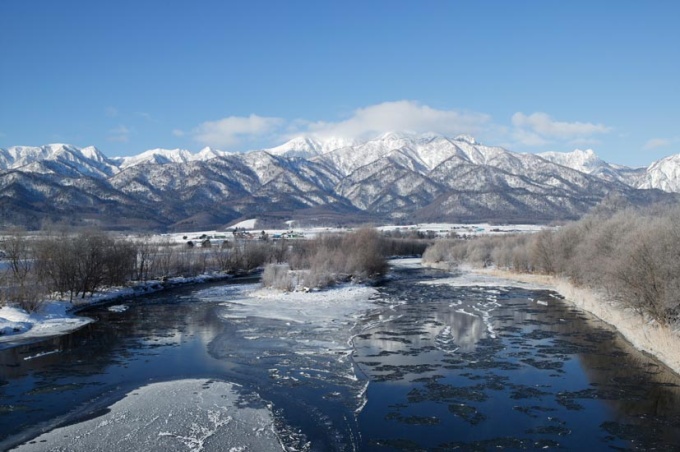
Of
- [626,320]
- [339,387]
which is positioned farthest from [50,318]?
[626,320]

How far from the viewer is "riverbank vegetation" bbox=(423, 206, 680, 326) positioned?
1083 inches

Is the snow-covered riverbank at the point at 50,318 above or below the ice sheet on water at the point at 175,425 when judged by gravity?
below

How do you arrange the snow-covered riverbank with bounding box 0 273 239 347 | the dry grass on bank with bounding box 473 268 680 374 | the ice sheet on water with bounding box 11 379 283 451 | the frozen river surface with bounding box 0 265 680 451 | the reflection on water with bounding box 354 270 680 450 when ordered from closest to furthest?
the ice sheet on water with bounding box 11 379 283 451 → the frozen river surface with bounding box 0 265 680 451 → the reflection on water with bounding box 354 270 680 450 → the dry grass on bank with bounding box 473 268 680 374 → the snow-covered riverbank with bounding box 0 273 239 347

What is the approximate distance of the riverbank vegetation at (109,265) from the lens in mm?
46875

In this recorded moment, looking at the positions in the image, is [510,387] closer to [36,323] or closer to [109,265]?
[36,323]

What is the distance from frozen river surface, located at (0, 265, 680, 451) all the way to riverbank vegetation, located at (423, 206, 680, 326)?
295cm

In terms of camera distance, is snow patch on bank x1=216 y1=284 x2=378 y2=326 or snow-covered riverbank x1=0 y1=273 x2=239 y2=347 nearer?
snow-covered riverbank x1=0 y1=273 x2=239 y2=347

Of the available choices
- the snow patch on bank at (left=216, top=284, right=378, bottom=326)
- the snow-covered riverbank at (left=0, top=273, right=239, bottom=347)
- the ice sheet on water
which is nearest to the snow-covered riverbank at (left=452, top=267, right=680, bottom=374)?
the snow patch on bank at (left=216, top=284, right=378, bottom=326)

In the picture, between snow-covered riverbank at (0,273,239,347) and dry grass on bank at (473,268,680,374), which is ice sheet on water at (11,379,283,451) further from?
dry grass on bank at (473,268,680,374)

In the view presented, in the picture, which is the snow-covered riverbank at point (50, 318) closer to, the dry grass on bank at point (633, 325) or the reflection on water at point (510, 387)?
the reflection on water at point (510, 387)

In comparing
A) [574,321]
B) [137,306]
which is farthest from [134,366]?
[574,321]

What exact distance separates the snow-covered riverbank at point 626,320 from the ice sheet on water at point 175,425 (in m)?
18.4

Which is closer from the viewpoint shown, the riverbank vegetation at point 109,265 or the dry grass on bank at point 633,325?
the dry grass on bank at point 633,325

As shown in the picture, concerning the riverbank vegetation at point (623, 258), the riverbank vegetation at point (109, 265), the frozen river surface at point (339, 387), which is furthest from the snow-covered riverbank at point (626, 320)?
the riverbank vegetation at point (109, 265)
